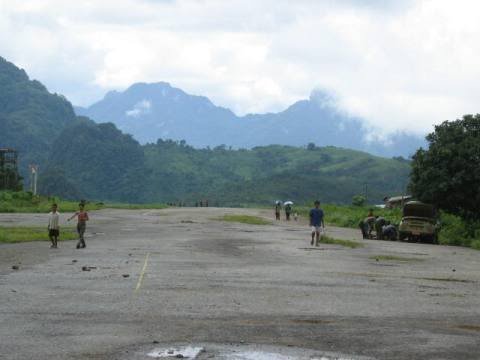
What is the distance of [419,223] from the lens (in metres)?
46.2

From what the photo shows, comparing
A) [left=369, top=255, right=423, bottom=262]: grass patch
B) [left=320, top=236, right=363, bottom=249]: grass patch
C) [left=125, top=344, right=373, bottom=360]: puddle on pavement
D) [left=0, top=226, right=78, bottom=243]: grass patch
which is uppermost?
[left=320, top=236, right=363, bottom=249]: grass patch

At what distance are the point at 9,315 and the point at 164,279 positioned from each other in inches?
264

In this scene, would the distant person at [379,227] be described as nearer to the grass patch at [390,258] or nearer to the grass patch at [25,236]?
the grass patch at [390,258]

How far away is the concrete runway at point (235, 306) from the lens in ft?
33.9

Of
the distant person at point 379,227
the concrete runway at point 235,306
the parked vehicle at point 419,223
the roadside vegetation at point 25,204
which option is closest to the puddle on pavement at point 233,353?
the concrete runway at point 235,306

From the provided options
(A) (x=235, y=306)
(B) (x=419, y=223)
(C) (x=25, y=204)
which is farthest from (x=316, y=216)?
(C) (x=25, y=204)

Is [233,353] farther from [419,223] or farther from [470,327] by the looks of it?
[419,223]

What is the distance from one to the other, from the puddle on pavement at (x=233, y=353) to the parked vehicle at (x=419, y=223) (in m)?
37.5

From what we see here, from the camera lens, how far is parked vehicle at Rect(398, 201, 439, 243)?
1820 inches

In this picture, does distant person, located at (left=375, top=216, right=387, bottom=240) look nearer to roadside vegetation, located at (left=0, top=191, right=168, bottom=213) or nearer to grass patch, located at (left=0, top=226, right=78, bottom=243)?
grass patch, located at (left=0, top=226, right=78, bottom=243)

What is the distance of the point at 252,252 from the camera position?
30641 millimetres

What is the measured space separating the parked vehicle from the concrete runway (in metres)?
18.3

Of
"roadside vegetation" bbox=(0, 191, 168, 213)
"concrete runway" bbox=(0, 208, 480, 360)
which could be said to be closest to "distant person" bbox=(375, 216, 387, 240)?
"concrete runway" bbox=(0, 208, 480, 360)

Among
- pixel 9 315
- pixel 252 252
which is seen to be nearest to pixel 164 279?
pixel 9 315
